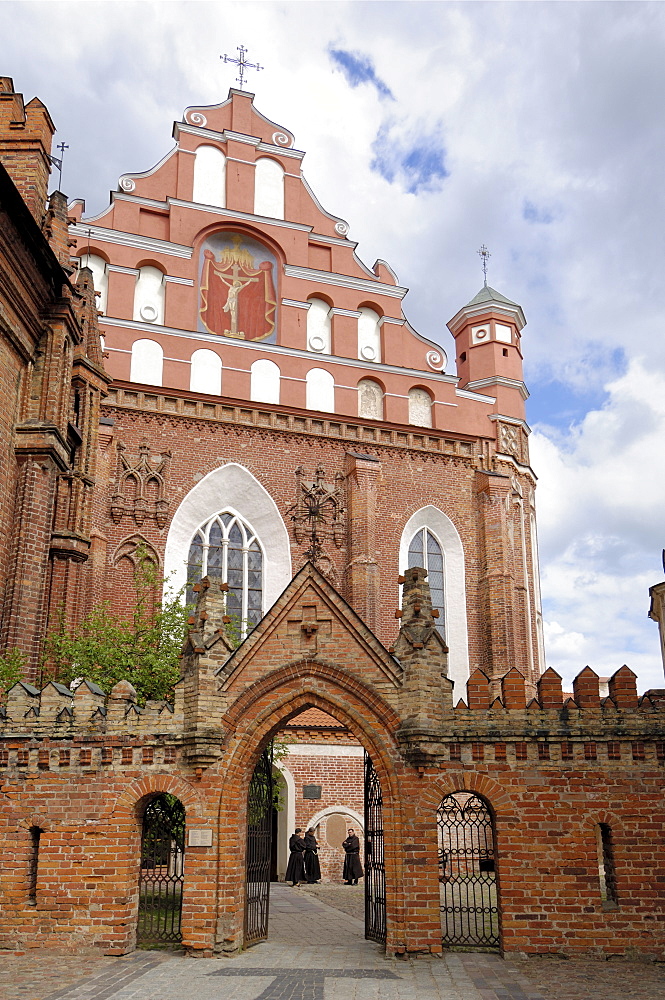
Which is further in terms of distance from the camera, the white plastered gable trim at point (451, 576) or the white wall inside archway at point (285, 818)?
the white plastered gable trim at point (451, 576)

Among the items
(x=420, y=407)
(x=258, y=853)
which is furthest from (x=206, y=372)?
(x=258, y=853)

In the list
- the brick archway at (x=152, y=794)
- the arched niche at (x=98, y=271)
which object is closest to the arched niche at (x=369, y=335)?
the arched niche at (x=98, y=271)

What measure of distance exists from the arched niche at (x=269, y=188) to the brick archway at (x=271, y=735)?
20116mm

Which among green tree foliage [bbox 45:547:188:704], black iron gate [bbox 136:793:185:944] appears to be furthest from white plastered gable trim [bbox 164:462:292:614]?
black iron gate [bbox 136:793:185:944]

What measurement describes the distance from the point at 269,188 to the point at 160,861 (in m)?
22.4

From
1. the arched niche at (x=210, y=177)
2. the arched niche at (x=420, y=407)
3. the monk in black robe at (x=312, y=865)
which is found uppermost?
the arched niche at (x=210, y=177)

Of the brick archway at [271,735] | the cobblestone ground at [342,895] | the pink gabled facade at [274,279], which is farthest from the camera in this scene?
the pink gabled facade at [274,279]

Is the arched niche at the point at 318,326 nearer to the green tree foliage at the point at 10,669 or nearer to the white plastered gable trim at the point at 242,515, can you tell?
the white plastered gable trim at the point at 242,515

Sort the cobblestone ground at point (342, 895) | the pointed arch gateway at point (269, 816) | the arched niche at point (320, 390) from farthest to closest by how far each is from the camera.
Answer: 1. the arched niche at point (320, 390)
2. the cobblestone ground at point (342, 895)
3. the pointed arch gateway at point (269, 816)

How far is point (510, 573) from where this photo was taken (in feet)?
88.2

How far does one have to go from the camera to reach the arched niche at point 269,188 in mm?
29453

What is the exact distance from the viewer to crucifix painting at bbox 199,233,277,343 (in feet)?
91.5

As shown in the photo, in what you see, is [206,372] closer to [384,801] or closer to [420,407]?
[420,407]

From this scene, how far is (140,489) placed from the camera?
24.0 meters
